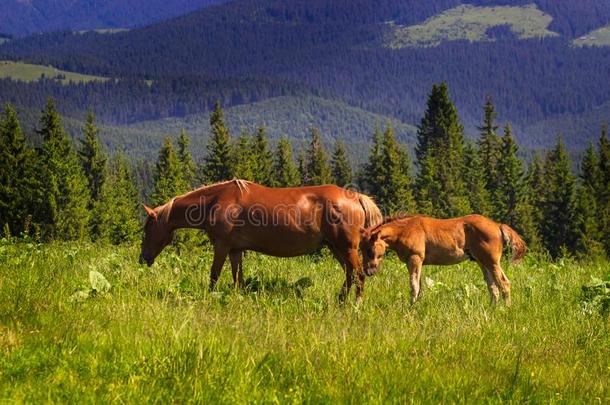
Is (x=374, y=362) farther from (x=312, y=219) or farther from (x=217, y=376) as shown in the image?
(x=312, y=219)

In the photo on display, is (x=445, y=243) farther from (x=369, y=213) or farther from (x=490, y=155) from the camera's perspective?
(x=490, y=155)

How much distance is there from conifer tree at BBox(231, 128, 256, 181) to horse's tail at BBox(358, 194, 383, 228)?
225 feet

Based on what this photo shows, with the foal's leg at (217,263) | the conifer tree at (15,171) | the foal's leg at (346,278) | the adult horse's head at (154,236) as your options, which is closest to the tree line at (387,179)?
the conifer tree at (15,171)

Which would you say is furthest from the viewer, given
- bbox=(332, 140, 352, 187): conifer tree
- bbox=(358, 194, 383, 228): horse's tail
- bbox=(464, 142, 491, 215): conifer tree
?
bbox=(332, 140, 352, 187): conifer tree

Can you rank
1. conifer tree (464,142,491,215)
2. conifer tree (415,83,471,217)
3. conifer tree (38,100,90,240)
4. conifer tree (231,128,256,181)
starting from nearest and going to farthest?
conifer tree (38,100,90,240) < conifer tree (231,128,256,181) < conifer tree (415,83,471,217) < conifer tree (464,142,491,215)

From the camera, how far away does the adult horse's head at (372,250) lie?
10742mm

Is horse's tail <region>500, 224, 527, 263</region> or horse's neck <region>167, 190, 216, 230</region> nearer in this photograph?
horse's tail <region>500, 224, 527, 263</region>

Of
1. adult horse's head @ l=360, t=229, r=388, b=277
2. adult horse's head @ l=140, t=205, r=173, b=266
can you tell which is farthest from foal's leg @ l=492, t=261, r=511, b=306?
adult horse's head @ l=140, t=205, r=173, b=266

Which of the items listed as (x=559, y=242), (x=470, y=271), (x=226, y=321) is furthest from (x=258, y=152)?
(x=226, y=321)

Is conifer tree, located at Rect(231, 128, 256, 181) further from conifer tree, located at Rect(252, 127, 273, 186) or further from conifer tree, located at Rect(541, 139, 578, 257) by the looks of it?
conifer tree, located at Rect(541, 139, 578, 257)

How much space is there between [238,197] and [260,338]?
4.86 m

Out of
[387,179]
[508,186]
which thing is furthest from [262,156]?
[508,186]

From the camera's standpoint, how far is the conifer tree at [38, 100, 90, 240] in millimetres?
67562

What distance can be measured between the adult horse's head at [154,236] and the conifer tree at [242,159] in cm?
6752
